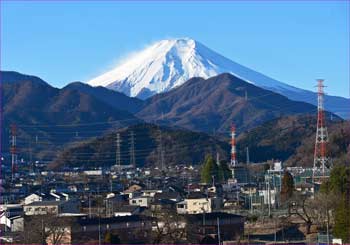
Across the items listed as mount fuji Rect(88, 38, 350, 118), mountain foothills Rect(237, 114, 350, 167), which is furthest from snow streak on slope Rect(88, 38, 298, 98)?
mountain foothills Rect(237, 114, 350, 167)

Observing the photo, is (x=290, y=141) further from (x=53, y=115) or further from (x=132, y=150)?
(x=53, y=115)

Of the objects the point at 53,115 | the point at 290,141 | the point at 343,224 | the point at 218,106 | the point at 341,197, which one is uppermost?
the point at 218,106

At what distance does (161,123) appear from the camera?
54219mm

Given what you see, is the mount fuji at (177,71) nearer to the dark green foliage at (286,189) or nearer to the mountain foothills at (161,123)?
the mountain foothills at (161,123)

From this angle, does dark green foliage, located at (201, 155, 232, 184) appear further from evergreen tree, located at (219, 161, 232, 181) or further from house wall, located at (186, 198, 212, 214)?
house wall, located at (186, 198, 212, 214)

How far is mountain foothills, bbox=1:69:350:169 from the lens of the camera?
27.9 meters

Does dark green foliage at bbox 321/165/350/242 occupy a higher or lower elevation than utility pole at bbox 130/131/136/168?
lower

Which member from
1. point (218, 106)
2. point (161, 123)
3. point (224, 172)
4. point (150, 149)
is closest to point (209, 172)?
point (224, 172)

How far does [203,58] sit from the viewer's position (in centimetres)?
8494

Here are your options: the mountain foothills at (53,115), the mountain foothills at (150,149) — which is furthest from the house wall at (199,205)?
the mountain foothills at (53,115)

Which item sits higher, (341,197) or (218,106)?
(218,106)

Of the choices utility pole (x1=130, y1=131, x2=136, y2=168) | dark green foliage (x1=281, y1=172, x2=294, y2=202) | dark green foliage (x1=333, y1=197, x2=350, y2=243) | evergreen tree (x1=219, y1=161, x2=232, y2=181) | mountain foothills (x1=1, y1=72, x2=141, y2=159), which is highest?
mountain foothills (x1=1, y1=72, x2=141, y2=159)

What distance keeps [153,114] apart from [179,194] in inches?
1923

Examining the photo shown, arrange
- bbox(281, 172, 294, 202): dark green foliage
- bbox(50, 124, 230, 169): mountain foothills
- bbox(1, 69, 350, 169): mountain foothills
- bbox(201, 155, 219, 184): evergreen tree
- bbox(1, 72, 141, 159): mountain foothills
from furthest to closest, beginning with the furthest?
1. bbox(1, 72, 141, 159): mountain foothills
2. bbox(1, 69, 350, 169): mountain foothills
3. bbox(50, 124, 230, 169): mountain foothills
4. bbox(201, 155, 219, 184): evergreen tree
5. bbox(281, 172, 294, 202): dark green foliage
